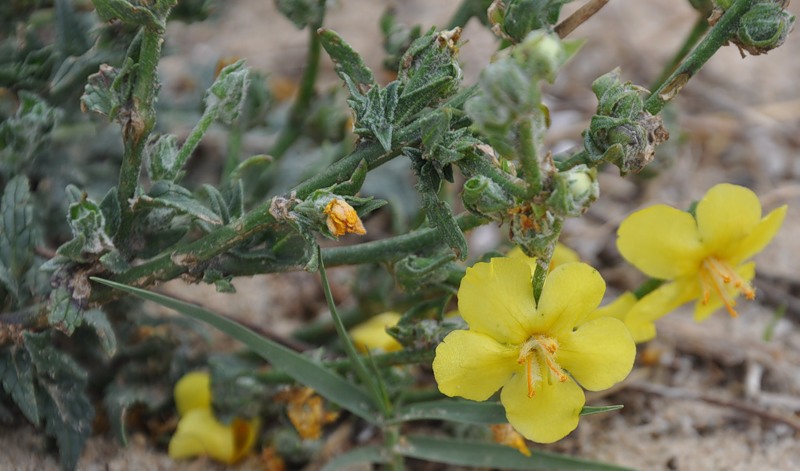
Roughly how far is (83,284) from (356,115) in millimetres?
586

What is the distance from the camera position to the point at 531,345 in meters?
1.49

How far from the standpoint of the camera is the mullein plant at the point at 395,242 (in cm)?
136

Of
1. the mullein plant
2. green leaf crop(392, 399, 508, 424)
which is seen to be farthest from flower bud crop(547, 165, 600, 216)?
green leaf crop(392, 399, 508, 424)

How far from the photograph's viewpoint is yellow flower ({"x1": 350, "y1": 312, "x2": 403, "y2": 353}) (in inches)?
81.1

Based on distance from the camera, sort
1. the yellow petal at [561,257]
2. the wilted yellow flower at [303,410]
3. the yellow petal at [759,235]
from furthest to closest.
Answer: the yellow petal at [561,257] → the wilted yellow flower at [303,410] → the yellow petal at [759,235]

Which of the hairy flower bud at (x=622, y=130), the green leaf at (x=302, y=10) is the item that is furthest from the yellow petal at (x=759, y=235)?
the green leaf at (x=302, y=10)

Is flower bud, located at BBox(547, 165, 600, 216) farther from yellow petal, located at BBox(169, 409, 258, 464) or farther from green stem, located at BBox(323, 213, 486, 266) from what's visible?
yellow petal, located at BBox(169, 409, 258, 464)

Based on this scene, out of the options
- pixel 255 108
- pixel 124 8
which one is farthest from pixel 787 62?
pixel 124 8

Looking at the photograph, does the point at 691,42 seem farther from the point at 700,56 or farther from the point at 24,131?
the point at 24,131

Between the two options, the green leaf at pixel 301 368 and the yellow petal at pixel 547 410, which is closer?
the yellow petal at pixel 547 410

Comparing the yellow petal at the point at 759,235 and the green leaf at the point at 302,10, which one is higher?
the yellow petal at the point at 759,235

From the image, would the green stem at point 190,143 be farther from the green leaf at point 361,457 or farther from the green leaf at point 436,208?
the green leaf at point 361,457

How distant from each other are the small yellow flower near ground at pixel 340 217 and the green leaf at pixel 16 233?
2.31 ft

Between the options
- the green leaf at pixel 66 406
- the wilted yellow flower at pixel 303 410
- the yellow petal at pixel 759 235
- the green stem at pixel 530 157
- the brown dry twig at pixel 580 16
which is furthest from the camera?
the wilted yellow flower at pixel 303 410
